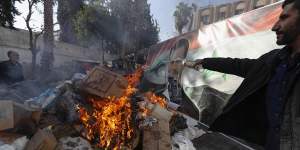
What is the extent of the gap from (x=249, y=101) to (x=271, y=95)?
28 centimetres

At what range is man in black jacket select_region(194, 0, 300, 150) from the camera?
1916mm

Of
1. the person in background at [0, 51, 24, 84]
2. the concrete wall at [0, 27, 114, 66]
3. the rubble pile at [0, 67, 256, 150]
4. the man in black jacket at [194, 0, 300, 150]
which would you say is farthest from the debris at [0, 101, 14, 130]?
the concrete wall at [0, 27, 114, 66]

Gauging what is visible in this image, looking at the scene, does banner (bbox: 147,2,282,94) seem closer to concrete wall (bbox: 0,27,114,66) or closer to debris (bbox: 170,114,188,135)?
debris (bbox: 170,114,188,135)

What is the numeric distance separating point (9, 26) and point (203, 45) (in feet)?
55.6

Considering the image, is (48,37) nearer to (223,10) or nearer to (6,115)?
(6,115)

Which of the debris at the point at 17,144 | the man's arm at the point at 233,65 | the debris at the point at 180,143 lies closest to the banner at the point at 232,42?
the debris at the point at 180,143

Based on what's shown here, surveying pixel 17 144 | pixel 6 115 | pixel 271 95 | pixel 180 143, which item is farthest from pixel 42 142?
pixel 271 95

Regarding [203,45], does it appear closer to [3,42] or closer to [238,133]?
[238,133]

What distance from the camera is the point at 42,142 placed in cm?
401

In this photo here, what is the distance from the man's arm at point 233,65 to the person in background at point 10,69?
629 centimetres

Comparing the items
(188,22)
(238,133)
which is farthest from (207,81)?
(188,22)

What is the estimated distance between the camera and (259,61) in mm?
2408

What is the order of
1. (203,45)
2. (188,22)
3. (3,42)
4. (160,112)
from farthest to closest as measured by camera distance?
(188,22) < (3,42) < (203,45) < (160,112)

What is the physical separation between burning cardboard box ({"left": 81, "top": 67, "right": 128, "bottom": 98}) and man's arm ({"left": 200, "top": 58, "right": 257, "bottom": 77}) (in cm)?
330
